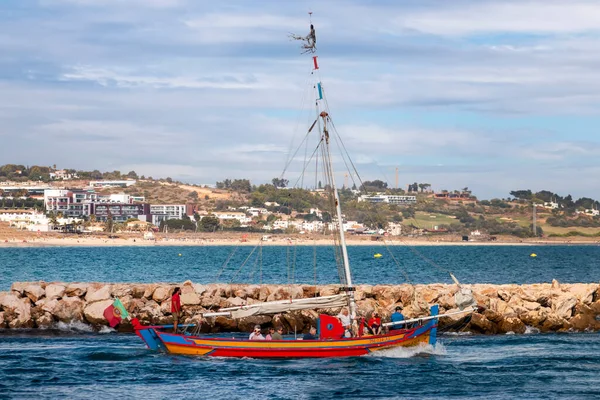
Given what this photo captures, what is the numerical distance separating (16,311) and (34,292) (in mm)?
1472

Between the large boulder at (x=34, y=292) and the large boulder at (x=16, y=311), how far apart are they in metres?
0.30

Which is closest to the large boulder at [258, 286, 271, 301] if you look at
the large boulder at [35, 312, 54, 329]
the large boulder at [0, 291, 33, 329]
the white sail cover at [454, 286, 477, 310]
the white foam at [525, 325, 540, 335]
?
the large boulder at [35, 312, 54, 329]

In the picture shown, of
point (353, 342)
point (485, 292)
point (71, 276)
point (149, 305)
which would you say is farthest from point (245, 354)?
point (71, 276)

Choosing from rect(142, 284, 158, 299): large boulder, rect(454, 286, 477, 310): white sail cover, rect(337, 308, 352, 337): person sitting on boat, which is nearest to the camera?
rect(337, 308, 352, 337): person sitting on boat

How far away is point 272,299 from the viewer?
143ft

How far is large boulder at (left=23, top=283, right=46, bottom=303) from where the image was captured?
144 ft

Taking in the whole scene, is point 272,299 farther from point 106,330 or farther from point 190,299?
point 106,330

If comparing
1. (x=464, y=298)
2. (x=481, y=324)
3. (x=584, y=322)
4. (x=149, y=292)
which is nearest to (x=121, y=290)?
(x=149, y=292)

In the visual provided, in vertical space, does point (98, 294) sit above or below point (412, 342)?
above

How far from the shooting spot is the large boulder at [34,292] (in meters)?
43.9

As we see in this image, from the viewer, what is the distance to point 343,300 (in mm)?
36312

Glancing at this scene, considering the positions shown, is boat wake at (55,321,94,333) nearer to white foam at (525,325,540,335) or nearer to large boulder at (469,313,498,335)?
large boulder at (469,313,498,335)

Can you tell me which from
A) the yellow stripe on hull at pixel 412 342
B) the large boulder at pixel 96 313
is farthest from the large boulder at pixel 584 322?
the large boulder at pixel 96 313

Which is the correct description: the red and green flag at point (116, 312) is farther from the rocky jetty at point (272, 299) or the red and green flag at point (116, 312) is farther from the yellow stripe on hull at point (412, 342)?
the yellow stripe on hull at point (412, 342)
